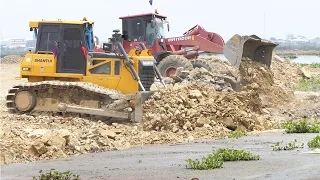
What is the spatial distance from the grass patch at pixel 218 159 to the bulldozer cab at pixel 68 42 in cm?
777

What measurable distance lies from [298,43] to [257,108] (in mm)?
100679

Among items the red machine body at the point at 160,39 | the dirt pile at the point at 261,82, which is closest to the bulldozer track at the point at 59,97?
the dirt pile at the point at 261,82

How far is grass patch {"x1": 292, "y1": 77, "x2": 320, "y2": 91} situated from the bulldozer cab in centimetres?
1462

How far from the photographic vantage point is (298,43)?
119 meters

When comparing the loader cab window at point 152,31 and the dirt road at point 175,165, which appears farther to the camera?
the loader cab window at point 152,31

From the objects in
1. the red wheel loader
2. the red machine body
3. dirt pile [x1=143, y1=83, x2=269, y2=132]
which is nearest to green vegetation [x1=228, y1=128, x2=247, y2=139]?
dirt pile [x1=143, y1=83, x2=269, y2=132]

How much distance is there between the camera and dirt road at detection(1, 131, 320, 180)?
1104cm

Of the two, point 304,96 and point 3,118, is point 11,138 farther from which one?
point 304,96

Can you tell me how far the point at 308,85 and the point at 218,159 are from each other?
22.7 m

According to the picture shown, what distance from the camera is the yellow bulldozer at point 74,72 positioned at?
758 inches

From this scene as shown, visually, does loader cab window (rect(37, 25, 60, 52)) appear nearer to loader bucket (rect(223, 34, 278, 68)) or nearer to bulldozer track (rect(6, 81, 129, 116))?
bulldozer track (rect(6, 81, 129, 116))

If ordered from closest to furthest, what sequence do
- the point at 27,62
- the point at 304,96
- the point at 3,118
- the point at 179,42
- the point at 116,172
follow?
the point at 116,172 → the point at 3,118 → the point at 27,62 → the point at 304,96 → the point at 179,42

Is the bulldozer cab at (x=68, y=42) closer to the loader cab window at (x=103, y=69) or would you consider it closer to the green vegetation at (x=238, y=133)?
the loader cab window at (x=103, y=69)

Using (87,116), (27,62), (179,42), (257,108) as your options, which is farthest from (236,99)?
→ (179,42)
